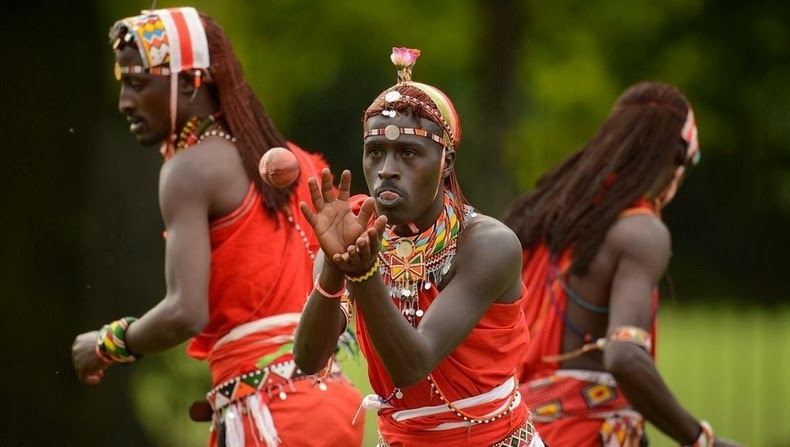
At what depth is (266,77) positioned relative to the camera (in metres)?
13.8

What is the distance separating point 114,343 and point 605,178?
2201 mm

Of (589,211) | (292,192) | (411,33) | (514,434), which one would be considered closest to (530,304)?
(589,211)

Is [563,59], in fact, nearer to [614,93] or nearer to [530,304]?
[614,93]

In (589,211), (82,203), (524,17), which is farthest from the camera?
(524,17)

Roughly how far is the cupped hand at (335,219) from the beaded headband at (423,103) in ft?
1.60

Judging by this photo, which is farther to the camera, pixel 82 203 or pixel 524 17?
pixel 524 17

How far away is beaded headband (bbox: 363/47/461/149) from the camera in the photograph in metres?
4.04

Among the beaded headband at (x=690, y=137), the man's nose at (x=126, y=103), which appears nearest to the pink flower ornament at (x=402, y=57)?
the man's nose at (x=126, y=103)

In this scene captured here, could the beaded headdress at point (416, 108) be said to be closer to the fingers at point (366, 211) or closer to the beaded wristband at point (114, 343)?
the fingers at point (366, 211)

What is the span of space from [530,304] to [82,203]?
374 centimetres

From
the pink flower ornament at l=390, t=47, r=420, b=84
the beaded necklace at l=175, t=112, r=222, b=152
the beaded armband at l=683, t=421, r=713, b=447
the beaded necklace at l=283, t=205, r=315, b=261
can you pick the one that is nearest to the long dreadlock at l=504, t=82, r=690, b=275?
the beaded armband at l=683, t=421, r=713, b=447

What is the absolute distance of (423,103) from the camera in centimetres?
405

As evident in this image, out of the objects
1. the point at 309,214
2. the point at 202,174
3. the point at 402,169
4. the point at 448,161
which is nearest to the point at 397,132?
the point at 402,169

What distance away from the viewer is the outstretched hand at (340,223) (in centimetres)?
354
